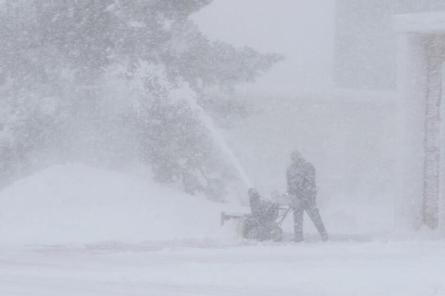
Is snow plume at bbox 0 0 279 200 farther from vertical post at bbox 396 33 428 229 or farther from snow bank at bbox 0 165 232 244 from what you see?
vertical post at bbox 396 33 428 229

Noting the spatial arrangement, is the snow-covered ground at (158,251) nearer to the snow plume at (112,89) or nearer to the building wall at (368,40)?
the snow plume at (112,89)

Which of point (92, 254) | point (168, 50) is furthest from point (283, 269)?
point (168, 50)

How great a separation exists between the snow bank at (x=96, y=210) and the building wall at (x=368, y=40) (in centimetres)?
1505

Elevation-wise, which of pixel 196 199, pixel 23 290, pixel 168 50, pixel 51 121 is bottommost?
pixel 23 290

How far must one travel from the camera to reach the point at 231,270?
12086 millimetres

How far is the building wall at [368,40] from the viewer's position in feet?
105

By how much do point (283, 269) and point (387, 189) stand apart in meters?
14.2

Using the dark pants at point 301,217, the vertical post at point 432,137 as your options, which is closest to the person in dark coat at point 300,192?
the dark pants at point 301,217

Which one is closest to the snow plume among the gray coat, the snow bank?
the snow bank

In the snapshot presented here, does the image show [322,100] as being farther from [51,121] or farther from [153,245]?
[153,245]

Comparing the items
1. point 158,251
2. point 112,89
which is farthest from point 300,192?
point 112,89

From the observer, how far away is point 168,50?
20531 mm

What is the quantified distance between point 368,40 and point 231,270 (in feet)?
75.9

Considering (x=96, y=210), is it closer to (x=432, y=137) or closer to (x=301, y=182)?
(x=301, y=182)
